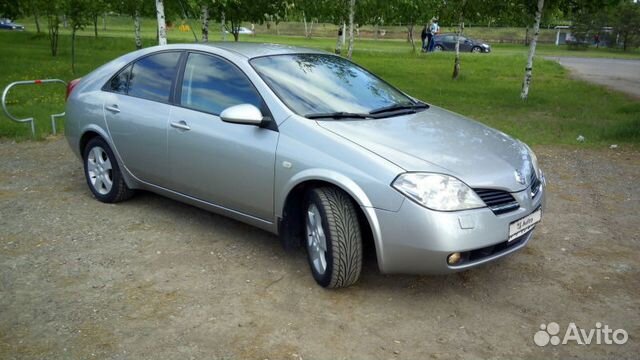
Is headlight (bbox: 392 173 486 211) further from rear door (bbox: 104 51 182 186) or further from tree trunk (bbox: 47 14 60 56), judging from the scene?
tree trunk (bbox: 47 14 60 56)

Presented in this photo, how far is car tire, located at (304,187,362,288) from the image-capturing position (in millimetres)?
3721

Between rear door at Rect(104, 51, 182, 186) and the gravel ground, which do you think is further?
rear door at Rect(104, 51, 182, 186)

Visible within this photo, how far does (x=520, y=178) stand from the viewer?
12.8 ft

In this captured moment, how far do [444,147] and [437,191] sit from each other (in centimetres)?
50

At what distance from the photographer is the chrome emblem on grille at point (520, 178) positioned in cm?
387

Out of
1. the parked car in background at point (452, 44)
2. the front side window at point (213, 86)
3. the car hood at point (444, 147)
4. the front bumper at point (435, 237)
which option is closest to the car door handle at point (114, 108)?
the front side window at point (213, 86)

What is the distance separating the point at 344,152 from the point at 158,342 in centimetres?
160

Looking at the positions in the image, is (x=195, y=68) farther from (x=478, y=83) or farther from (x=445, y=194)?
(x=478, y=83)

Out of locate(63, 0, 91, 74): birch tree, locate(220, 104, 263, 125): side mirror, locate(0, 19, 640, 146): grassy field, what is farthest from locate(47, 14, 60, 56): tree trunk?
locate(220, 104, 263, 125): side mirror

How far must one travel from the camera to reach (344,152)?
376cm

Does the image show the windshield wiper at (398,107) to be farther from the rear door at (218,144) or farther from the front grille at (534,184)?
the front grille at (534,184)

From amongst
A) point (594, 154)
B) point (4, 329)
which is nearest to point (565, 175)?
point (594, 154)

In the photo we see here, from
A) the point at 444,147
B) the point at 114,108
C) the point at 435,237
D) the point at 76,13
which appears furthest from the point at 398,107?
the point at 76,13

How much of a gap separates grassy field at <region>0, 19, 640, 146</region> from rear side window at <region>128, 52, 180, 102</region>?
4431 millimetres
